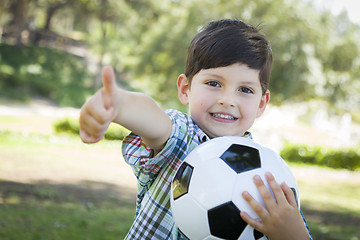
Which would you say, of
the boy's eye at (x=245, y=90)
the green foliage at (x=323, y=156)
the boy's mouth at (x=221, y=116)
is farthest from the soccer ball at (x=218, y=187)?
the green foliage at (x=323, y=156)

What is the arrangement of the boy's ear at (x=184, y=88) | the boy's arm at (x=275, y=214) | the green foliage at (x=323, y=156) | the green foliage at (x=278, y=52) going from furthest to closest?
1. the green foliage at (x=278, y=52)
2. the green foliage at (x=323, y=156)
3. the boy's ear at (x=184, y=88)
4. the boy's arm at (x=275, y=214)

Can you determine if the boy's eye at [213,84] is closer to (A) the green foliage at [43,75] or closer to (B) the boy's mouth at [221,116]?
(B) the boy's mouth at [221,116]

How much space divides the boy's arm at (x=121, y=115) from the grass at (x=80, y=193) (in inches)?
158

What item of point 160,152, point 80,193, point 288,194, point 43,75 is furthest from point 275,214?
point 43,75

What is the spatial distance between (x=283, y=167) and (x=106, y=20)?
3332cm

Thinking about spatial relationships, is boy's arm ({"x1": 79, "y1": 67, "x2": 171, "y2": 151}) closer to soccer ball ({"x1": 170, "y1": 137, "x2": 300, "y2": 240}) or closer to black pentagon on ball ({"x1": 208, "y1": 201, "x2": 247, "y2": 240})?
soccer ball ({"x1": 170, "y1": 137, "x2": 300, "y2": 240})

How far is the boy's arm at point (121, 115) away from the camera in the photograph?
131cm

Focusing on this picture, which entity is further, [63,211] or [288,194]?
[63,211]

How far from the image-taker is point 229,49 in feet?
6.36

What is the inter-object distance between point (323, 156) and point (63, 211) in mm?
11820

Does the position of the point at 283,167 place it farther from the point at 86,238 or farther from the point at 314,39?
the point at 314,39

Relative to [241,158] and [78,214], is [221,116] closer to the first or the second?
[241,158]

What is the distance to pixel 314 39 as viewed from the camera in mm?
20422

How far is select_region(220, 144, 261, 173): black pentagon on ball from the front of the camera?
175 cm
